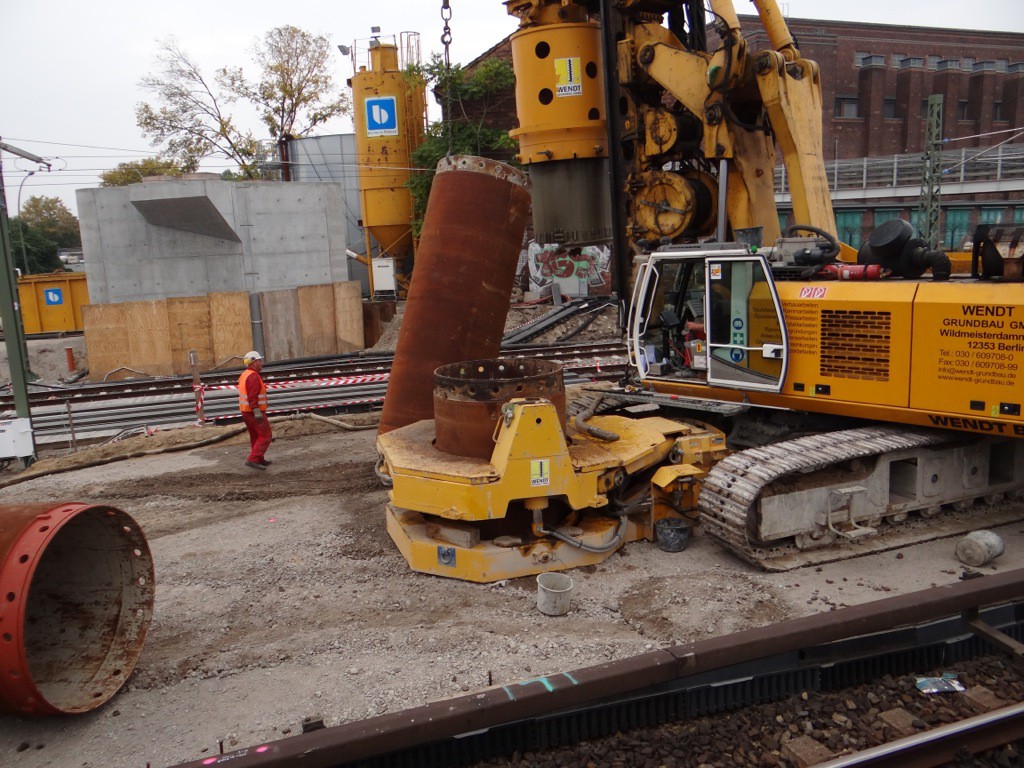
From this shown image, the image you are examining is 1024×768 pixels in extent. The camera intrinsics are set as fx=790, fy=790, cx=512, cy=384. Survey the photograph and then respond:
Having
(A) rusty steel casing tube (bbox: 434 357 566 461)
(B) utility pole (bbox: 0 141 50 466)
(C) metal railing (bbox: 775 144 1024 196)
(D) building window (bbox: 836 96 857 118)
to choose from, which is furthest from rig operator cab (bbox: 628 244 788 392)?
(D) building window (bbox: 836 96 857 118)

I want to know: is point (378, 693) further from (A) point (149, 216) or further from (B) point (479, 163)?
(A) point (149, 216)

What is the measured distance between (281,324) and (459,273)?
1516cm

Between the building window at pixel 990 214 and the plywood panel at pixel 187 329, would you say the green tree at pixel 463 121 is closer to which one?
the plywood panel at pixel 187 329

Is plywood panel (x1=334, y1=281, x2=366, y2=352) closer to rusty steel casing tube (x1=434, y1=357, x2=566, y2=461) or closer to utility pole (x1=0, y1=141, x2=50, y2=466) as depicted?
utility pole (x1=0, y1=141, x2=50, y2=466)

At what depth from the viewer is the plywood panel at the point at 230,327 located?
20.8 m

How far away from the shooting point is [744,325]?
281 inches

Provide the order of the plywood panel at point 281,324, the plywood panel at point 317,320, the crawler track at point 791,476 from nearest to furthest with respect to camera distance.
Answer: the crawler track at point 791,476 < the plywood panel at point 281,324 < the plywood panel at point 317,320

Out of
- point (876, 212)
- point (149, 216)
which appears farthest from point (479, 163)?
point (876, 212)

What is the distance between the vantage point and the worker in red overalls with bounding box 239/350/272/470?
972cm

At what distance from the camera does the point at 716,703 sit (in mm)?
4410

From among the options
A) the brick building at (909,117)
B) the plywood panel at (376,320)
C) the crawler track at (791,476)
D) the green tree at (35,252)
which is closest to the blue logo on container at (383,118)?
the plywood panel at (376,320)

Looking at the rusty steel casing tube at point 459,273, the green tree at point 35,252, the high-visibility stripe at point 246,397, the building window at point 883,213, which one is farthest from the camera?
the green tree at point 35,252

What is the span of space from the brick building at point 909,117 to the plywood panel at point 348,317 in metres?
17.5

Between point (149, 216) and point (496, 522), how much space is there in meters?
20.4
